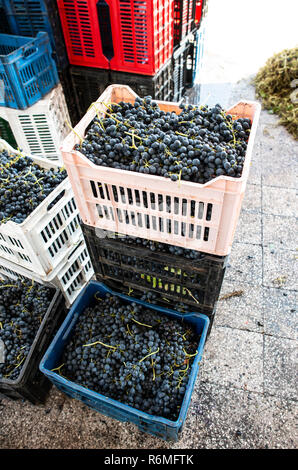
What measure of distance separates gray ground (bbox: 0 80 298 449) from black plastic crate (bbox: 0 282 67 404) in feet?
0.55

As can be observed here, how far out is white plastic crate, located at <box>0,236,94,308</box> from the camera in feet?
7.77

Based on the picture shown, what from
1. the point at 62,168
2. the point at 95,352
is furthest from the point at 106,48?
the point at 95,352

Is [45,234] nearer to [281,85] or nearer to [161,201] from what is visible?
[161,201]

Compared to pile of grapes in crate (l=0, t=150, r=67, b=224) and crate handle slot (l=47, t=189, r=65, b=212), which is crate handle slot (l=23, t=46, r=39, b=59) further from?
crate handle slot (l=47, t=189, r=65, b=212)

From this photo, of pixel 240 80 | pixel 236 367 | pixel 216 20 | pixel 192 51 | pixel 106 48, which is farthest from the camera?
pixel 216 20

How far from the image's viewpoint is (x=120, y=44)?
2.83 metres

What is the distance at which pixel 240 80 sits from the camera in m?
5.31

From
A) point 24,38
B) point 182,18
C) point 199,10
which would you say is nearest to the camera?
point 24,38

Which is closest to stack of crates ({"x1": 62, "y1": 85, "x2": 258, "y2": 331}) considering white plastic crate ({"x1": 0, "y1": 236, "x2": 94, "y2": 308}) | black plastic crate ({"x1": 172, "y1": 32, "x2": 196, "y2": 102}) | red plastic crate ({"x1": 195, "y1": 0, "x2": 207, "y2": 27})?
white plastic crate ({"x1": 0, "y1": 236, "x2": 94, "y2": 308})

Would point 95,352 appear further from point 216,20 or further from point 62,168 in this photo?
point 216,20

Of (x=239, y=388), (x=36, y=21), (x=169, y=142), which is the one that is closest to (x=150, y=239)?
(x=169, y=142)

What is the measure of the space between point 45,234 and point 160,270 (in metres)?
0.76

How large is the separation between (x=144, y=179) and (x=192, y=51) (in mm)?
3259

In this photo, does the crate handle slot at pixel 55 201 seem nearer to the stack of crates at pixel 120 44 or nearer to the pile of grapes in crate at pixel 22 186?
the pile of grapes in crate at pixel 22 186
